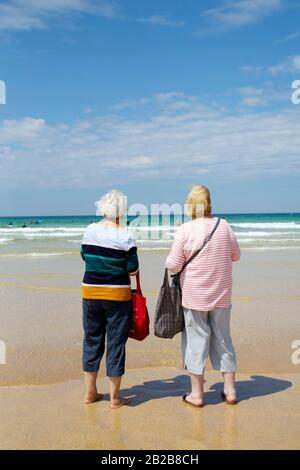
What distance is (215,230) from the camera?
13.0ft

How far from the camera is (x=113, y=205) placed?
155 inches

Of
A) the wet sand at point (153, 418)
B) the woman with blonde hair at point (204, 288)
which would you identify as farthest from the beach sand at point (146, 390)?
the woman with blonde hair at point (204, 288)

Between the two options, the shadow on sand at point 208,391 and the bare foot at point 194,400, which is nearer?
the bare foot at point 194,400

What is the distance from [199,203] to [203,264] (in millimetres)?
524

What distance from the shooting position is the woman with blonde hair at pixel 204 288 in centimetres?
392

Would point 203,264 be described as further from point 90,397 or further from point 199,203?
point 90,397

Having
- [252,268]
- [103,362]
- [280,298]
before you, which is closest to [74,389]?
[103,362]

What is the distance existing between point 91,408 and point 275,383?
1.84 m

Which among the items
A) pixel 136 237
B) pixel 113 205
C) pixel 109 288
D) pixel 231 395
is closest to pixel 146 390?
pixel 231 395

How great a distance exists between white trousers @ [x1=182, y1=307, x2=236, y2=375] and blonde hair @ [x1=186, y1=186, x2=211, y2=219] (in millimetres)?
829

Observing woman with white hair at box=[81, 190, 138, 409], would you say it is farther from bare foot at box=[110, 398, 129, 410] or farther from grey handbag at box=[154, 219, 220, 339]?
grey handbag at box=[154, 219, 220, 339]

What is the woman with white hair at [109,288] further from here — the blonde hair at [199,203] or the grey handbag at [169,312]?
the blonde hair at [199,203]

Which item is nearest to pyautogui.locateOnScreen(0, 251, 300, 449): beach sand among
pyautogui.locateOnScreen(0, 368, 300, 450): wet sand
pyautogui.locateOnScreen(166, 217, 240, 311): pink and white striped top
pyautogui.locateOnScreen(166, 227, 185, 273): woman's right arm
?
pyautogui.locateOnScreen(0, 368, 300, 450): wet sand
